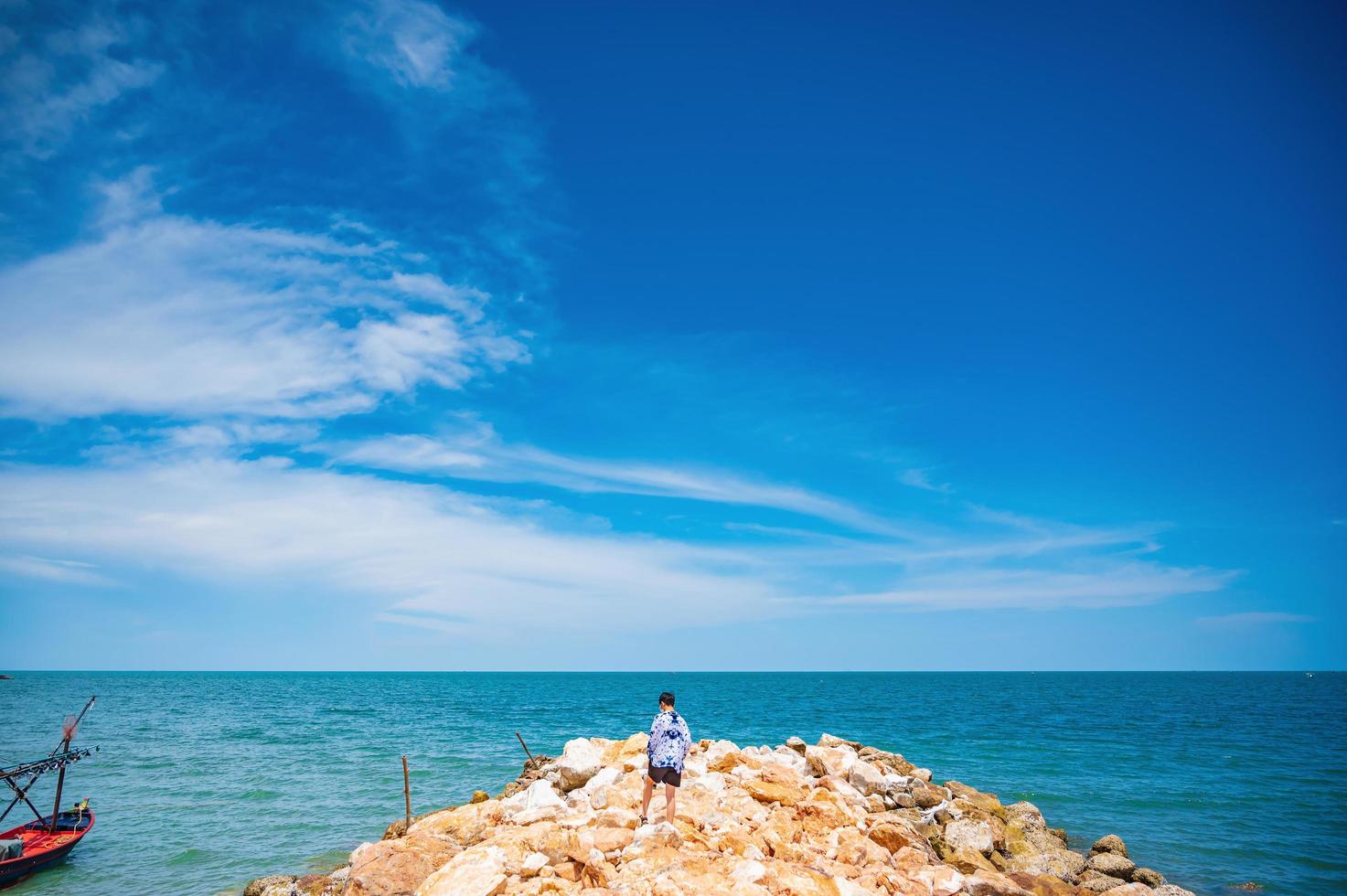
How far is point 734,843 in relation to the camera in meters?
11.0

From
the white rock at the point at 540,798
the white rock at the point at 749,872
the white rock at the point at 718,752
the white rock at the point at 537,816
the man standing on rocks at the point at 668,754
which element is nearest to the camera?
the white rock at the point at 749,872

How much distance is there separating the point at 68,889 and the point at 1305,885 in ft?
89.3

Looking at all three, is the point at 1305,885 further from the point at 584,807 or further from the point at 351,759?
the point at 351,759

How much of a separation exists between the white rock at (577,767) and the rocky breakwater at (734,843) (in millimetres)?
39

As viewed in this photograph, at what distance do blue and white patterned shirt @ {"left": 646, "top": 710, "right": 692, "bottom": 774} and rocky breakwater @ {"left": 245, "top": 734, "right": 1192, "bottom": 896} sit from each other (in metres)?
0.88

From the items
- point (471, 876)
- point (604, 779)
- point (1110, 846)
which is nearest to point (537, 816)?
point (604, 779)

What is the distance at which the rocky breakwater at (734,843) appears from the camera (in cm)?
1000

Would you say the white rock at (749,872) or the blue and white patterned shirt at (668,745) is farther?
the blue and white patterned shirt at (668,745)

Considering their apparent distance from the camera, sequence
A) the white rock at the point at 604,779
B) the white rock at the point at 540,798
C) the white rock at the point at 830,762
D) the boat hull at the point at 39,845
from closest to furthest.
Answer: the white rock at the point at 540,798, the white rock at the point at 604,779, the boat hull at the point at 39,845, the white rock at the point at 830,762

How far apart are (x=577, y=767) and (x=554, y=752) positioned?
20.1 meters

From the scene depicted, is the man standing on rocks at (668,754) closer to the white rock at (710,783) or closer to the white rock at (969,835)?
the white rock at (710,783)

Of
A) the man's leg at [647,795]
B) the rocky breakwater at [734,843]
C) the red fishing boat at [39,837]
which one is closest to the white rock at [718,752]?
the rocky breakwater at [734,843]

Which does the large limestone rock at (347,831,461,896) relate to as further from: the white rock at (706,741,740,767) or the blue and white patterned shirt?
the white rock at (706,741,740,767)

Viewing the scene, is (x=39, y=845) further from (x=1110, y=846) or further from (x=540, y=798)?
(x=1110, y=846)
